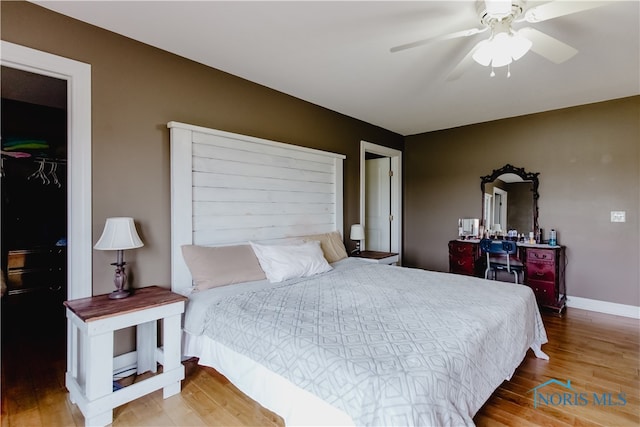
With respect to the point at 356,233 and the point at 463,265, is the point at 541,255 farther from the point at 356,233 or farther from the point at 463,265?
the point at 356,233

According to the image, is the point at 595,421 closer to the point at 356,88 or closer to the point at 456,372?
the point at 456,372

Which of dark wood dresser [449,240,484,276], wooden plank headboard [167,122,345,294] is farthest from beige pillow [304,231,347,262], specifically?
dark wood dresser [449,240,484,276]

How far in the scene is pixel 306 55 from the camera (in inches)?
104

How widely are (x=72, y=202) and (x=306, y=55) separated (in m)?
2.02

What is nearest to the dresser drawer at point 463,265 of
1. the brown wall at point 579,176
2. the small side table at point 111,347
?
the brown wall at point 579,176

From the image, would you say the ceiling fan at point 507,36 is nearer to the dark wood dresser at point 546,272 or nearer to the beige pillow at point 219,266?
the beige pillow at point 219,266

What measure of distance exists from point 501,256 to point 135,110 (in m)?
4.40

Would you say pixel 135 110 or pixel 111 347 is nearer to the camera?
pixel 111 347

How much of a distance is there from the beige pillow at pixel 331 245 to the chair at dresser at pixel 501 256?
181cm

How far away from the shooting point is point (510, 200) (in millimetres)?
4410

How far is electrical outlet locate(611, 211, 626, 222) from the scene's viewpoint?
12.0 feet

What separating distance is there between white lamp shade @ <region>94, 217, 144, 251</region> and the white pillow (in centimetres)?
103

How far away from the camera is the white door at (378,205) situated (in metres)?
5.32

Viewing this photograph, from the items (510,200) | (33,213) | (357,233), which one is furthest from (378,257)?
(33,213)
